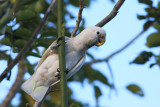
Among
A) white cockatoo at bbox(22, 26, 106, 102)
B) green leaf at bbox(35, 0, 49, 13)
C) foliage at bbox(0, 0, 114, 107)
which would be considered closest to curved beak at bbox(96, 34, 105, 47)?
white cockatoo at bbox(22, 26, 106, 102)

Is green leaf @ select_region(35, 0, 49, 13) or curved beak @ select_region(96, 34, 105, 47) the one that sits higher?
green leaf @ select_region(35, 0, 49, 13)

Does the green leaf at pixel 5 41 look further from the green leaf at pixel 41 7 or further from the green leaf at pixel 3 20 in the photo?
the green leaf at pixel 41 7

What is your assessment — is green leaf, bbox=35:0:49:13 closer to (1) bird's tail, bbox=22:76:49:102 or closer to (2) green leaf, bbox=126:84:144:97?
(1) bird's tail, bbox=22:76:49:102

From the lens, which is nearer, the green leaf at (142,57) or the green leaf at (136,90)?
the green leaf at (142,57)

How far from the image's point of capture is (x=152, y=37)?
2627mm

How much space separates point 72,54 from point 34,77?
0.38m

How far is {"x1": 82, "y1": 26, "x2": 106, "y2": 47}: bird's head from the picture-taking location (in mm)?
2719

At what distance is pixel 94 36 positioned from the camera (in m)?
2.75

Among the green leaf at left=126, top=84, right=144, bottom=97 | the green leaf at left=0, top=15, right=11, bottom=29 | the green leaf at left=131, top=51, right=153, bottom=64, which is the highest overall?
the green leaf at left=126, top=84, right=144, bottom=97

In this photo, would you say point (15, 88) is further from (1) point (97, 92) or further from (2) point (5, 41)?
A: (2) point (5, 41)

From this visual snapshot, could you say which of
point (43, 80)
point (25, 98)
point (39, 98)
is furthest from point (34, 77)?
point (25, 98)

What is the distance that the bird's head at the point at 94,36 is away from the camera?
272cm

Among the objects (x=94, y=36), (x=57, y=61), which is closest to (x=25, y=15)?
(x=57, y=61)

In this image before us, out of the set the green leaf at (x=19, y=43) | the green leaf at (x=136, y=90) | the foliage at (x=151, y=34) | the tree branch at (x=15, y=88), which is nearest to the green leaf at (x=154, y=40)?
the foliage at (x=151, y=34)
